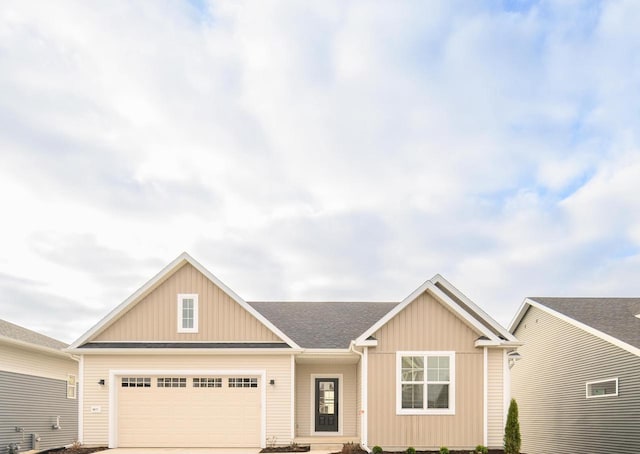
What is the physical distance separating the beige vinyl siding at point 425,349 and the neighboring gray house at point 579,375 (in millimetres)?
4706

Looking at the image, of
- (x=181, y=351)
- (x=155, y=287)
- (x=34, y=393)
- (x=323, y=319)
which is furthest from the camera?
(x=34, y=393)

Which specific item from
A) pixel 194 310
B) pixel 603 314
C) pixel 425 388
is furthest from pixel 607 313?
pixel 194 310

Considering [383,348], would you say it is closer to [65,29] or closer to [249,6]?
[249,6]

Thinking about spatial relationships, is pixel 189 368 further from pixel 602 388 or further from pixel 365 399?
pixel 602 388

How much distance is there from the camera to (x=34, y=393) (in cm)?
2130

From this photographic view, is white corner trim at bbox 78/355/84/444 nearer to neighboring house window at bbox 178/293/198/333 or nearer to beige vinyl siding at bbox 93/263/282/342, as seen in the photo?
beige vinyl siding at bbox 93/263/282/342

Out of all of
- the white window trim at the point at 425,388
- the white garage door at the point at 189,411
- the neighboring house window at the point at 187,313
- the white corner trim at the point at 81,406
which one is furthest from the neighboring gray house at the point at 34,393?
the white window trim at the point at 425,388

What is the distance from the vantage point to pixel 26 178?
2014 cm

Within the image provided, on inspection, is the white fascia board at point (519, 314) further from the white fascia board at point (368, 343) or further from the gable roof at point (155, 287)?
the gable roof at point (155, 287)

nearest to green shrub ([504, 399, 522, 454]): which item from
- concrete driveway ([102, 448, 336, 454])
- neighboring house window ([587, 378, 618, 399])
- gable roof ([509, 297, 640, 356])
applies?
gable roof ([509, 297, 640, 356])

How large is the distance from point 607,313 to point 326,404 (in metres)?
10.2

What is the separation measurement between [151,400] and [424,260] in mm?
11202

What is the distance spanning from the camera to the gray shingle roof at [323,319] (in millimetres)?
19047

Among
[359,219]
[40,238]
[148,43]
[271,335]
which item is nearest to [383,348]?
[271,335]
